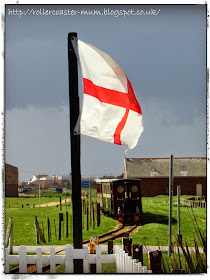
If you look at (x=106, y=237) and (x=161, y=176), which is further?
(x=161, y=176)

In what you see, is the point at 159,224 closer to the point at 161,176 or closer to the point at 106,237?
the point at 106,237

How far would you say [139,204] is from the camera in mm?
15086

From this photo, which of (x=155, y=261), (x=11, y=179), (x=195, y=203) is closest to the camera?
(x=155, y=261)

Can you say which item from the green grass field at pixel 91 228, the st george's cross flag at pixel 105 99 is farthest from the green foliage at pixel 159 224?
the st george's cross flag at pixel 105 99

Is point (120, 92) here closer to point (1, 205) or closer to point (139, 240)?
point (1, 205)

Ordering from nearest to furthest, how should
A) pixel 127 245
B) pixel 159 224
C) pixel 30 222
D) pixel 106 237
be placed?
pixel 127 245 → pixel 106 237 → pixel 30 222 → pixel 159 224

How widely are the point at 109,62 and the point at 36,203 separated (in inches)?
264

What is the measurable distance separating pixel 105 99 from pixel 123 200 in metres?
9.77

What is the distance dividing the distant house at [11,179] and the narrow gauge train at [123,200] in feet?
20.5

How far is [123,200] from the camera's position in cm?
1523

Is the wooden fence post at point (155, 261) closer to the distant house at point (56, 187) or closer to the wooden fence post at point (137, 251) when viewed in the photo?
the wooden fence post at point (137, 251)

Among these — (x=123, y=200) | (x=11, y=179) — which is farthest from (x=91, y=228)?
(x=11, y=179)

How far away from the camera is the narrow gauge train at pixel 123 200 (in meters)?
14.6

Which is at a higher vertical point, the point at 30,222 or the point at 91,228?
the point at 30,222
